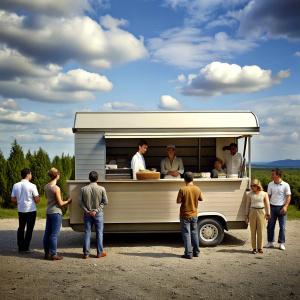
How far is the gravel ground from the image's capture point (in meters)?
5.83

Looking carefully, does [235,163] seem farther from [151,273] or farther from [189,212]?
[151,273]

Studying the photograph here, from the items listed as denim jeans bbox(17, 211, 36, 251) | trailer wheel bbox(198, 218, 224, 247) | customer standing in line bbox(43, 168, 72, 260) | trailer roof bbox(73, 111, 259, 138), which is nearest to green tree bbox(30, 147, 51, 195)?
denim jeans bbox(17, 211, 36, 251)

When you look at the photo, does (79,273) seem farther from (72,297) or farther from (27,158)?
(27,158)

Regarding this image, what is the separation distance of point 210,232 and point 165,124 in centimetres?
272

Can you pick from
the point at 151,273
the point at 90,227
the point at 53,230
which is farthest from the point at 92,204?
the point at 151,273

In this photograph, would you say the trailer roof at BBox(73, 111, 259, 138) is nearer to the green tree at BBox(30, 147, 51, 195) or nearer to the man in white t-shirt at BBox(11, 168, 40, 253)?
the man in white t-shirt at BBox(11, 168, 40, 253)

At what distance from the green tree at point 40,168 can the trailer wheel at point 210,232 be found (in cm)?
1089

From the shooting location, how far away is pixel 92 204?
8023 millimetres

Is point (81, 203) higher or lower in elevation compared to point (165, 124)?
lower

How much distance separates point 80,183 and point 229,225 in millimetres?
3562

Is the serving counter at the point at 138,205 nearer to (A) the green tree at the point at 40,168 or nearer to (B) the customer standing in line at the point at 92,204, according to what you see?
(B) the customer standing in line at the point at 92,204

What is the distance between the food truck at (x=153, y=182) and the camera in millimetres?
8734

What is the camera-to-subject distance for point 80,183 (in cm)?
863

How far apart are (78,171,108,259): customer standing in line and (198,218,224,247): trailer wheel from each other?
236 centimetres
